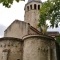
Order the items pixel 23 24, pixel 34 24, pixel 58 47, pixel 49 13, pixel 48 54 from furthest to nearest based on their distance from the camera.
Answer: pixel 34 24 < pixel 23 24 < pixel 58 47 < pixel 48 54 < pixel 49 13

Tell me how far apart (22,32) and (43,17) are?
25.8ft

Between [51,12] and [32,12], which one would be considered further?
[32,12]

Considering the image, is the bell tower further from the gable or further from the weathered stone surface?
the weathered stone surface

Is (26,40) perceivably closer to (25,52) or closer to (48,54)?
(25,52)

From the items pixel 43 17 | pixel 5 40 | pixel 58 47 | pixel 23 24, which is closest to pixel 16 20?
pixel 23 24

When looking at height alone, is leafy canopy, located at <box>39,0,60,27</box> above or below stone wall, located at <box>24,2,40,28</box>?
below

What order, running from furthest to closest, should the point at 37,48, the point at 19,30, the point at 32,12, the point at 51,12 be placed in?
1. the point at 32,12
2. the point at 19,30
3. the point at 37,48
4. the point at 51,12

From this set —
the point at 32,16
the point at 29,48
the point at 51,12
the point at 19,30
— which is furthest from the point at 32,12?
the point at 51,12

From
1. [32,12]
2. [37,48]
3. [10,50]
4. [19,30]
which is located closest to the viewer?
[37,48]

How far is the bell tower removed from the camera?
28672 mm

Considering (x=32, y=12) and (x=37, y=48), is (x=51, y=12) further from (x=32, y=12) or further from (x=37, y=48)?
(x=32, y=12)

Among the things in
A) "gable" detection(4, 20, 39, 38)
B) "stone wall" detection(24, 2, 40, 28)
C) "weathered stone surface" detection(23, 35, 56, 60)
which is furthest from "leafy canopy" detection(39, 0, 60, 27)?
"stone wall" detection(24, 2, 40, 28)

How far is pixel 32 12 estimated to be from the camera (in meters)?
28.8

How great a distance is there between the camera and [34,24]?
28656mm
